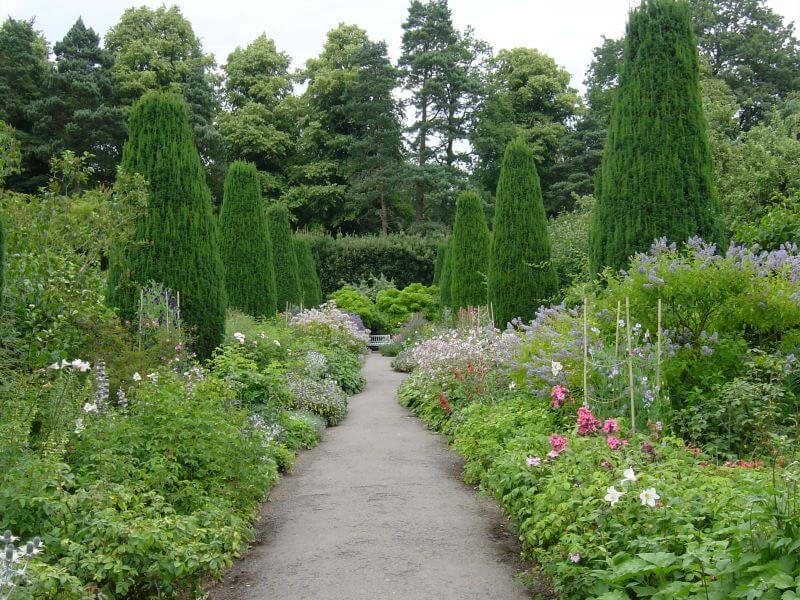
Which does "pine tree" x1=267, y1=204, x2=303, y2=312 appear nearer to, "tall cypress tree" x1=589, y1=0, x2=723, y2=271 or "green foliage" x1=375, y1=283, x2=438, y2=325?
"green foliage" x1=375, y1=283, x2=438, y2=325

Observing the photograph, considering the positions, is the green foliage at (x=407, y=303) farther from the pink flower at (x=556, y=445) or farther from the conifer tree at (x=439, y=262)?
the pink flower at (x=556, y=445)

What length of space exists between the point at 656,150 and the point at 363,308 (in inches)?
633

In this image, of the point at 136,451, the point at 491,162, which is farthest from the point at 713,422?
the point at 491,162

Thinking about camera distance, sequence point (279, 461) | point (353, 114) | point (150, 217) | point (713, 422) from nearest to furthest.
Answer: point (713, 422), point (279, 461), point (150, 217), point (353, 114)

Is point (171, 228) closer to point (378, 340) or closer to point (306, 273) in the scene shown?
point (306, 273)

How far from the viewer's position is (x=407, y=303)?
24.6 m

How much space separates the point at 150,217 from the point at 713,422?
23.4 feet

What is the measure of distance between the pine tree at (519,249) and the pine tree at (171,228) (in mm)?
5499

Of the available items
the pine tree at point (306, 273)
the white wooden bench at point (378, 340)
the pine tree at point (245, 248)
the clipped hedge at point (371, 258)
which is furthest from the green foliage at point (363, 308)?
the pine tree at point (245, 248)

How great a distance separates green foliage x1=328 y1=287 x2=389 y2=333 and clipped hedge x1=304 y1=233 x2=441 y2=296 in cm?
291

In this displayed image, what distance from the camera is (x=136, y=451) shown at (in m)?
4.41

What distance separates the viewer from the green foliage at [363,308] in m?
23.8

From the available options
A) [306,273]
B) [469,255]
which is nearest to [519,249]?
[469,255]

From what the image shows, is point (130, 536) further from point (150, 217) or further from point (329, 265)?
point (329, 265)
